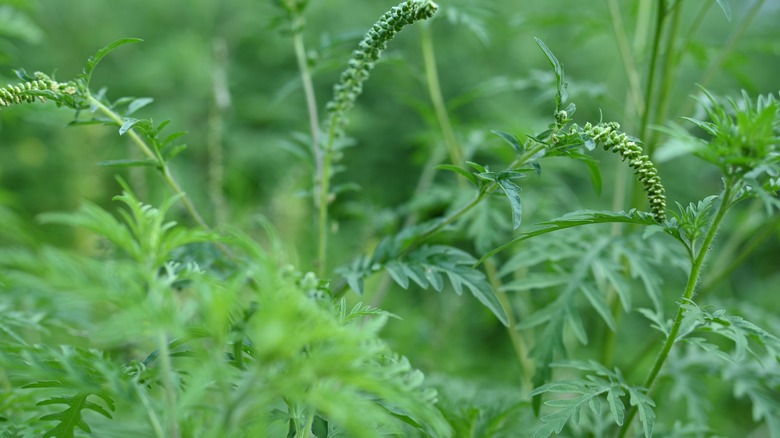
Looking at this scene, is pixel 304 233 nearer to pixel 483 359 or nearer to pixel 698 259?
pixel 483 359

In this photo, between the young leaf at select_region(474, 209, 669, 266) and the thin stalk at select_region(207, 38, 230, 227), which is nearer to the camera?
the young leaf at select_region(474, 209, 669, 266)

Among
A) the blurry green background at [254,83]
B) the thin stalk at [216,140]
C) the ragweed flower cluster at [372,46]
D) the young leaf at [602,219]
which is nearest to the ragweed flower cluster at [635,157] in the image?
the young leaf at [602,219]

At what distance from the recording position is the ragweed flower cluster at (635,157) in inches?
30.0

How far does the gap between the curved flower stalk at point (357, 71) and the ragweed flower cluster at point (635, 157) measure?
0.81ft

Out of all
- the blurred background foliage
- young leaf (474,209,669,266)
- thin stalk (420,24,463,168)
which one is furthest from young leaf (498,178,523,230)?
the blurred background foliage

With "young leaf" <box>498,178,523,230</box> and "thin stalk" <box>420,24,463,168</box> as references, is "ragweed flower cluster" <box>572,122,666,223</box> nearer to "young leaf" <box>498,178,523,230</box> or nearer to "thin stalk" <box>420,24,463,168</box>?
"young leaf" <box>498,178,523,230</box>

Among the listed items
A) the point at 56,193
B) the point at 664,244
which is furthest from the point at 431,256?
the point at 56,193

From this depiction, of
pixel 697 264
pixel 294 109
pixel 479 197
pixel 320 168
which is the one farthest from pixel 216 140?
pixel 294 109

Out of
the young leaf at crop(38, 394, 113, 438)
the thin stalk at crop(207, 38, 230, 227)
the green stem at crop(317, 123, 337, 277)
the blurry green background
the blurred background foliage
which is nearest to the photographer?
the young leaf at crop(38, 394, 113, 438)

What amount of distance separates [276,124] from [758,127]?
2616mm

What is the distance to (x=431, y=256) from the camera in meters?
0.96

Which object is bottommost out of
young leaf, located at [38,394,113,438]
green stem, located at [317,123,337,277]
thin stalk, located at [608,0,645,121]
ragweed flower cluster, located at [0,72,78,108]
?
young leaf, located at [38,394,113,438]

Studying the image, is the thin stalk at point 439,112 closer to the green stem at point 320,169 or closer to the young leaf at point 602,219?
the green stem at point 320,169

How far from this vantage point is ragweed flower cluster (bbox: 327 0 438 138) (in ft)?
2.69
